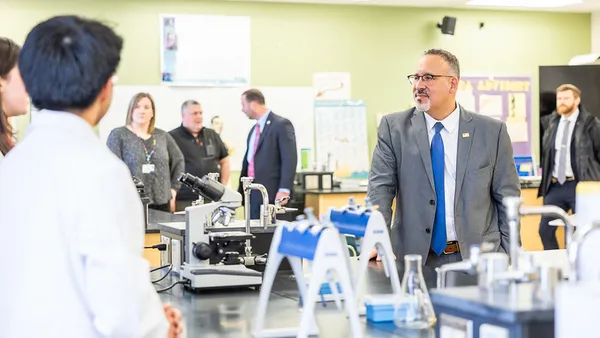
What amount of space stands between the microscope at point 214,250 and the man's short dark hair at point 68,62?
4.89 feet

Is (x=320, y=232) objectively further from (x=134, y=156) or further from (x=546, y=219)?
(x=546, y=219)

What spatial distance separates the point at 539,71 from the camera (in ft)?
35.4

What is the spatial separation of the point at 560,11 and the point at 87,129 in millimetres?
9866

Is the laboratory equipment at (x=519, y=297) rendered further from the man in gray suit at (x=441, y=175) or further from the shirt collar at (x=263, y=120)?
the shirt collar at (x=263, y=120)

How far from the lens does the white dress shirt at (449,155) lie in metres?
→ 3.98

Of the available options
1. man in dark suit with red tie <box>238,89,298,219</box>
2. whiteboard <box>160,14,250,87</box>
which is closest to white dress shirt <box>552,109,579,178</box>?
man in dark suit with red tie <box>238,89,298,219</box>

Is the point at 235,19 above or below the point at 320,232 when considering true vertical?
above

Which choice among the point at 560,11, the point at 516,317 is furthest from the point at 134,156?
the point at 560,11

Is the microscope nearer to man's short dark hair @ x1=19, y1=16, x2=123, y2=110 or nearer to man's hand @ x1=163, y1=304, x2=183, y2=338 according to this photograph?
man's hand @ x1=163, y1=304, x2=183, y2=338

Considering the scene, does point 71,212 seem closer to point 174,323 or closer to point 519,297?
point 174,323

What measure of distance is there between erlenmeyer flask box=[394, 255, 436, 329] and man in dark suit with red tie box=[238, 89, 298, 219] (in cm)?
484

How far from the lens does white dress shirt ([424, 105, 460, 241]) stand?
3980 mm

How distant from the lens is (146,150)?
23.1 feet

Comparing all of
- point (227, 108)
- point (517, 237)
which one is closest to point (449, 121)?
point (517, 237)
